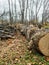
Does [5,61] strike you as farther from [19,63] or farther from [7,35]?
[7,35]

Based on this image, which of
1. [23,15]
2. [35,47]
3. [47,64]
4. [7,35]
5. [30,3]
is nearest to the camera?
[47,64]

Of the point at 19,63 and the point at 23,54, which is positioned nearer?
the point at 19,63

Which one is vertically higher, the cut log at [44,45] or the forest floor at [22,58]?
the cut log at [44,45]

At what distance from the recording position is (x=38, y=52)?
6.21 m

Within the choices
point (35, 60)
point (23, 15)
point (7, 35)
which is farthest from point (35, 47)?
point (23, 15)

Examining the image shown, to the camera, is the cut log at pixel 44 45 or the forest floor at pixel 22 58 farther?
the cut log at pixel 44 45

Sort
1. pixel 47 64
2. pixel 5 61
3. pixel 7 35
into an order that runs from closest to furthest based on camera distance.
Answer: pixel 47 64 < pixel 5 61 < pixel 7 35

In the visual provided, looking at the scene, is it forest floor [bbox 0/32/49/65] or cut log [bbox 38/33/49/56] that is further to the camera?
cut log [bbox 38/33/49/56]

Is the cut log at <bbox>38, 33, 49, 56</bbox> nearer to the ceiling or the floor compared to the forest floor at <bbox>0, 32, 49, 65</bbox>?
nearer to the ceiling

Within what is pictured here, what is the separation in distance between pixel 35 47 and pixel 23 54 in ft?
1.77

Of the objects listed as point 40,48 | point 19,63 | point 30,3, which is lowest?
point 19,63

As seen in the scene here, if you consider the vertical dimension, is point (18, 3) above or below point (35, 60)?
above

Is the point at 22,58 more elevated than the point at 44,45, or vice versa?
the point at 44,45

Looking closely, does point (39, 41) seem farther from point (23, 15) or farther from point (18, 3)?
point (18, 3)
